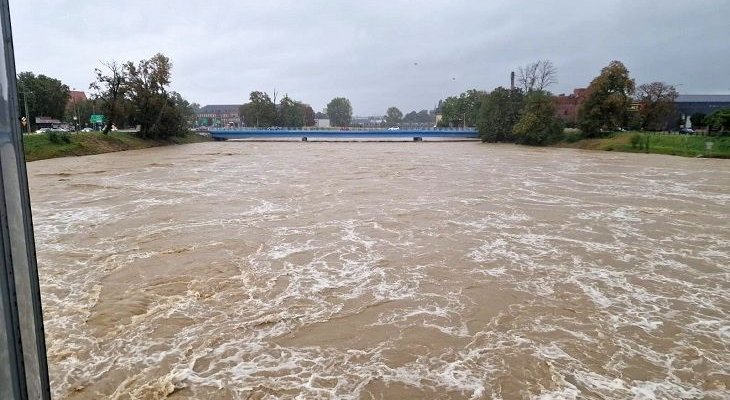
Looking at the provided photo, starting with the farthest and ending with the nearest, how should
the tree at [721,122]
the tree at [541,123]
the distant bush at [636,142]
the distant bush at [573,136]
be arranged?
the tree at [541,123], the distant bush at [573,136], the distant bush at [636,142], the tree at [721,122]

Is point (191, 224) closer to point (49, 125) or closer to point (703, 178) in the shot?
point (703, 178)

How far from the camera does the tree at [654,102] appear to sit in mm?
57344

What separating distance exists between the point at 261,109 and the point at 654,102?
6710 cm

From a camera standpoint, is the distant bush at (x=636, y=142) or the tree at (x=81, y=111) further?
the tree at (x=81, y=111)

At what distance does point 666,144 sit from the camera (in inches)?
1658

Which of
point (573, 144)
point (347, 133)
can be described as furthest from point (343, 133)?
point (573, 144)

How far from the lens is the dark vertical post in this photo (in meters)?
1.50

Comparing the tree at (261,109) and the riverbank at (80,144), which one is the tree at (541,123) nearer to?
the riverbank at (80,144)

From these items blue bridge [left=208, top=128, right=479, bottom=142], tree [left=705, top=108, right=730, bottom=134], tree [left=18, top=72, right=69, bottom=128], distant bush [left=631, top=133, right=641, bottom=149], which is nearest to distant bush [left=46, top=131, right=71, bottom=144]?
tree [left=18, top=72, right=69, bottom=128]

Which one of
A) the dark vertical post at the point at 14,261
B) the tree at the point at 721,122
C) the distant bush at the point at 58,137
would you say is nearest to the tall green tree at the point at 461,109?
the tree at the point at 721,122

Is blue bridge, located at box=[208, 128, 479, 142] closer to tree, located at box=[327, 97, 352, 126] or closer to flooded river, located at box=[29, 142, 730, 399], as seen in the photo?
flooded river, located at box=[29, 142, 730, 399]

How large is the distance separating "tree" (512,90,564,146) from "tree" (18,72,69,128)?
195ft

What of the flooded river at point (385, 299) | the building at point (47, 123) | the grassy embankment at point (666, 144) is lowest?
the flooded river at point (385, 299)

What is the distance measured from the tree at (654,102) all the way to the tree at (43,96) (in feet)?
248
